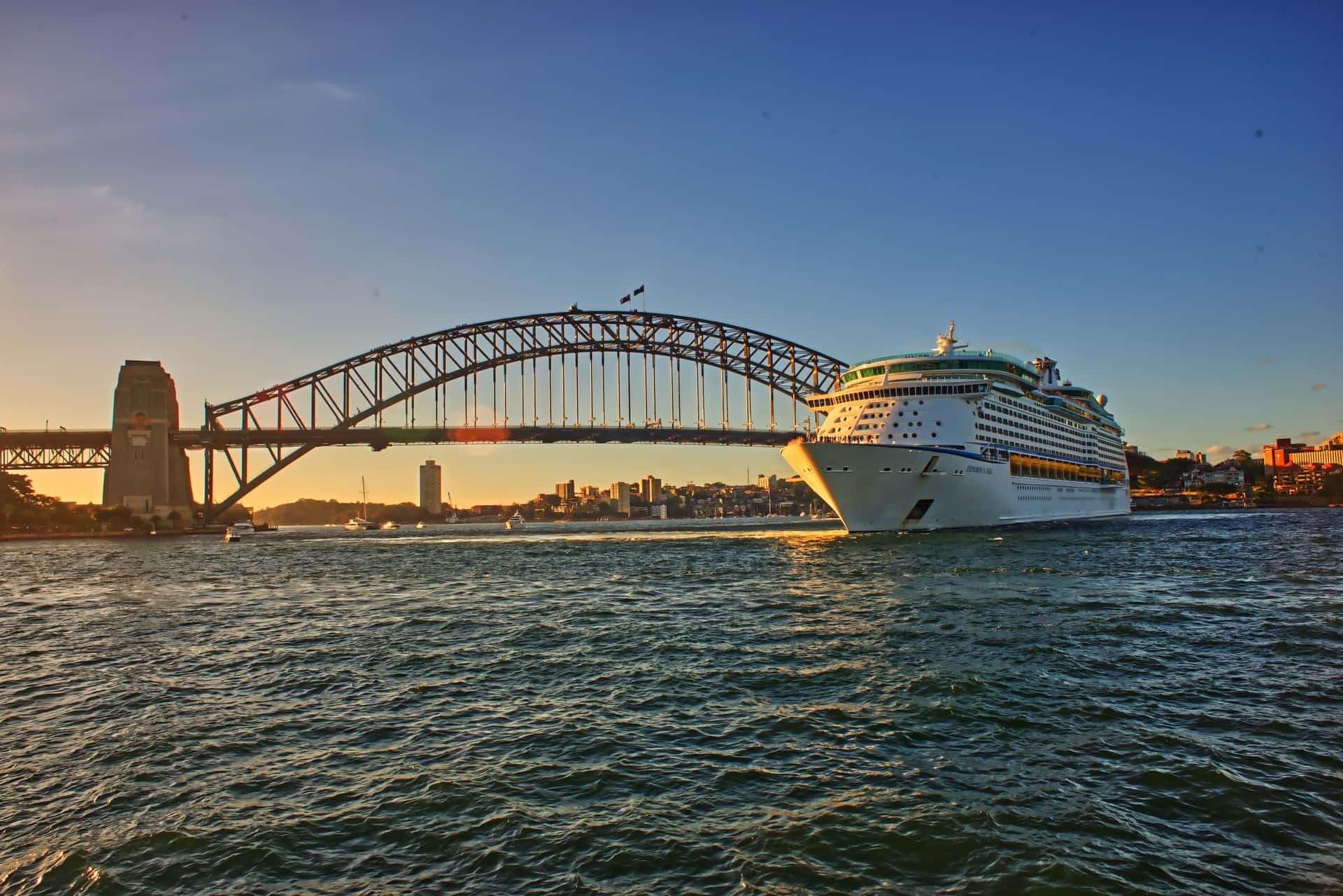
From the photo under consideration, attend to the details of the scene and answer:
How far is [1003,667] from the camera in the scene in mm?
12469

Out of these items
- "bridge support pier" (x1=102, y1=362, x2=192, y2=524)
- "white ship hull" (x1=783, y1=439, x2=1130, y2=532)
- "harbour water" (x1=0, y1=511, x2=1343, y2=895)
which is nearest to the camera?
"harbour water" (x1=0, y1=511, x2=1343, y2=895)

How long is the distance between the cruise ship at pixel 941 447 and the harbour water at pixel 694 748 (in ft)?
81.3

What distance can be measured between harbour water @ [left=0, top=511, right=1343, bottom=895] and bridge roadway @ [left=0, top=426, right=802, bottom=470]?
6992cm

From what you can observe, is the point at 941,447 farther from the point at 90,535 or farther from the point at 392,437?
the point at 90,535

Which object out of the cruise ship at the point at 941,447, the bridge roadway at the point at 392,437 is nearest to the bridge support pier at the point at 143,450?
the bridge roadway at the point at 392,437

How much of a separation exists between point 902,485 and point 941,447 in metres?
5.20

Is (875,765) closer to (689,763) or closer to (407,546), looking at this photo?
(689,763)

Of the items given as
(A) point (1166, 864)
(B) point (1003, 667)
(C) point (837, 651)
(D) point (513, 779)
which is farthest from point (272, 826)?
(B) point (1003, 667)

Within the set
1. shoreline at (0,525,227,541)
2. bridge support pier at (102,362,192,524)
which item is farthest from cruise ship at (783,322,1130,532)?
bridge support pier at (102,362,192,524)

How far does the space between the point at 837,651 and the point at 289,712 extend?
32.0 feet

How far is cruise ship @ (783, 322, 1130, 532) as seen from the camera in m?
46.2

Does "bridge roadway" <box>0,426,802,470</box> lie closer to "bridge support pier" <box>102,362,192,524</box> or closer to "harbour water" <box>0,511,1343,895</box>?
"bridge support pier" <box>102,362,192,524</box>

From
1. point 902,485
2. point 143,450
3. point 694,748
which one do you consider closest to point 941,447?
point 902,485

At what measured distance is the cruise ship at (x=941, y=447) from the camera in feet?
152
